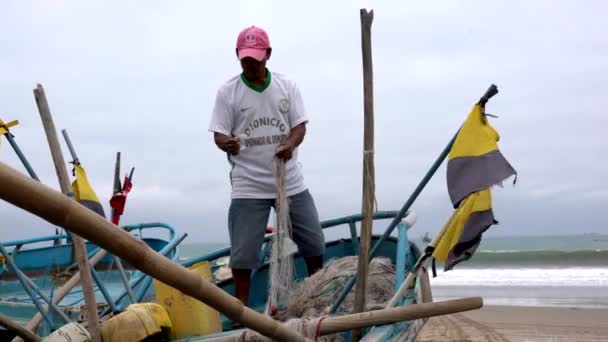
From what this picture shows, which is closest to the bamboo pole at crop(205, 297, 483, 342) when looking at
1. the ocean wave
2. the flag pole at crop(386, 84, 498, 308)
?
the flag pole at crop(386, 84, 498, 308)

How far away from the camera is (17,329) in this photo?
327cm

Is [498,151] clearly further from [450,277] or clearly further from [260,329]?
[450,277]

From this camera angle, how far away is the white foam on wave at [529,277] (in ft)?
61.0

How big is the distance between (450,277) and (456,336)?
39.8 ft

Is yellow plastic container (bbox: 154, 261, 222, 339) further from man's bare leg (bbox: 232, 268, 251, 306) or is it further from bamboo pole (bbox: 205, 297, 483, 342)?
bamboo pole (bbox: 205, 297, 483, 342)

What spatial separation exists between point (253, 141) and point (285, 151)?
0.77ft

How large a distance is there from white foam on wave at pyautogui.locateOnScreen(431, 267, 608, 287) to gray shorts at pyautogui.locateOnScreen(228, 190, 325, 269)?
45.2 feet

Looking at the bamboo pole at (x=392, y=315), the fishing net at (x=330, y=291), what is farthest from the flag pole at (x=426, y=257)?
the fishing net at (x=330, y=291)

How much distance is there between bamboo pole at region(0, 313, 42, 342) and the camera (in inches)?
126

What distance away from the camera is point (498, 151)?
9.24 feet

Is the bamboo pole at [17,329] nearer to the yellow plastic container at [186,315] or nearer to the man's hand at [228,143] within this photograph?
the yellow plastic container at [186,315]

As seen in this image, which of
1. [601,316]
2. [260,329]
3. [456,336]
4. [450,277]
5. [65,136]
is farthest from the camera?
[450,277]

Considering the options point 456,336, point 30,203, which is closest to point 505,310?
point 456,336

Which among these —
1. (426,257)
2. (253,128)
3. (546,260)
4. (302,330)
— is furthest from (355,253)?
(546,260)
